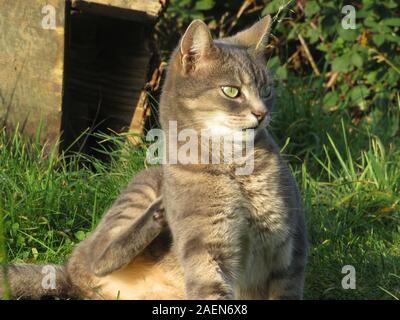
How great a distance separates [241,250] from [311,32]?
287cm

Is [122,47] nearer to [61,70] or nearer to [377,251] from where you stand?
[61,70]

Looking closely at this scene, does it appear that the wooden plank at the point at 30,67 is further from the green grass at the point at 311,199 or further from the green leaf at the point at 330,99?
the green leaf at the point at 330,99

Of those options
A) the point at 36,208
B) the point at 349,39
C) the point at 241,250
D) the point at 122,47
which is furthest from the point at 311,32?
the point at 241,250

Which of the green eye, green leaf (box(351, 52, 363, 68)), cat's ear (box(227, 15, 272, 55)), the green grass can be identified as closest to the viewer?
the green eye

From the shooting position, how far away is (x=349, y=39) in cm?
493

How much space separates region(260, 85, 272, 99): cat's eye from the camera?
9.80 ft

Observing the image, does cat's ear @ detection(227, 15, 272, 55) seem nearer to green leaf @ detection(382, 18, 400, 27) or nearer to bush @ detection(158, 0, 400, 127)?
bush @ detection(158, 0, 400, 127)

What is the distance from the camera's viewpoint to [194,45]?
294 cm

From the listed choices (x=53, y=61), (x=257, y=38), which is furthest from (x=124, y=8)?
(x=257, y=38)

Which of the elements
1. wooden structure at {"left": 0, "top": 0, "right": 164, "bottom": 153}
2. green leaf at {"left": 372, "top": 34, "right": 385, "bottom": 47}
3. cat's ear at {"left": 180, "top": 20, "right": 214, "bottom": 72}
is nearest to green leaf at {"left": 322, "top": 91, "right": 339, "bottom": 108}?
green leaf at {"left": 372, "top": 34, "right": 385, "bottom": 47}

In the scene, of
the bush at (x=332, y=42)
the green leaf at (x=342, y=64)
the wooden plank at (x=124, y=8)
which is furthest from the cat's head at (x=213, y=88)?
the green leaf at (x=342, y=64)

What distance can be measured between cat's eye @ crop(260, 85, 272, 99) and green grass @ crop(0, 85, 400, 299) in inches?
36.9

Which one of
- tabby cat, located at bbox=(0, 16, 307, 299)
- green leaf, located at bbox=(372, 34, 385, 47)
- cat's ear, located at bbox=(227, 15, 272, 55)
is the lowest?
tabby cat, located at bbox=(0, 16, 307, 299)

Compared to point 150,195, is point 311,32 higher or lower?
higher
